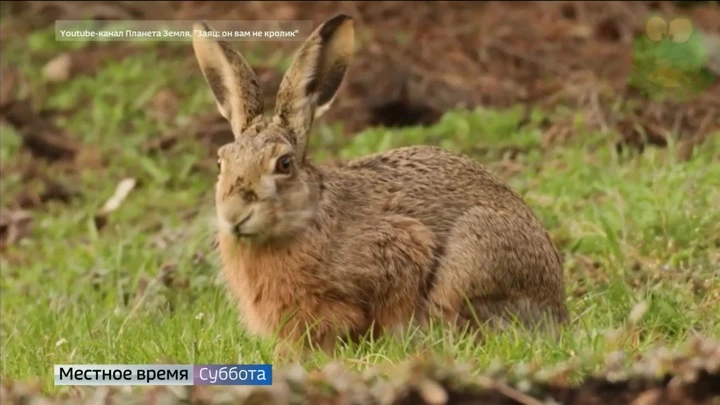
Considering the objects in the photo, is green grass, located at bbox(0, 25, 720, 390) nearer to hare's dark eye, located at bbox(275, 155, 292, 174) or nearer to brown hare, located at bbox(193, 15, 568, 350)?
brown hare, located at bbox(193, 15, 568, 350)

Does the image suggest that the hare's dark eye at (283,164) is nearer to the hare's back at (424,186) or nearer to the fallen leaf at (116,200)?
the hare's back at (424,186)

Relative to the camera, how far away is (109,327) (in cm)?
594

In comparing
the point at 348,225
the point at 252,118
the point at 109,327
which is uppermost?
the point at 252,118

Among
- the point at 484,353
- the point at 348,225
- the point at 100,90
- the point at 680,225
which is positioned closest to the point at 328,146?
the point at 100,90

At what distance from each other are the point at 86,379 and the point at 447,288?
1.46m

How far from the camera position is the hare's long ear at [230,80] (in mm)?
5320

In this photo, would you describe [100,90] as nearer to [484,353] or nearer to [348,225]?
[348,225]

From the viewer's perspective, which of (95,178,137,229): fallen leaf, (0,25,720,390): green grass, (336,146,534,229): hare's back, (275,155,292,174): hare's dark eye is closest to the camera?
(275,155,292,174): hare's dark eye

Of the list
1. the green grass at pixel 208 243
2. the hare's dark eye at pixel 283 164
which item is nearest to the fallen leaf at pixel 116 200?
the green grass at pixel 208 243

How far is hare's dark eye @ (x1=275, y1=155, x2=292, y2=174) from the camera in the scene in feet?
16.4

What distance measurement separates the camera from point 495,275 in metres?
5.49

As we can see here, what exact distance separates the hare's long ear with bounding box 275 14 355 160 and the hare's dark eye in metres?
0.22

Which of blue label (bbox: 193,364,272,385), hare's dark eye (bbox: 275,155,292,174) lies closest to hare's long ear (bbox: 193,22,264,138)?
hare's dark eye (bbox: 275,155,292,174)

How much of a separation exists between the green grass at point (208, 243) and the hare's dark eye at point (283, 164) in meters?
0.60
